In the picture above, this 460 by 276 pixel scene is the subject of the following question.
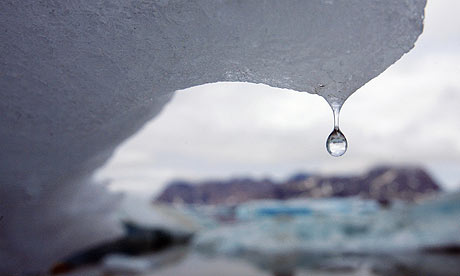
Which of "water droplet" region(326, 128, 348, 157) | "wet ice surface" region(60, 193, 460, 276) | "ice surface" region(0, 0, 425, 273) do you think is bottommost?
"water droplet" region(326, 128, 348, 157)

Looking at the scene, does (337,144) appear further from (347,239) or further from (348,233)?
(348,233)

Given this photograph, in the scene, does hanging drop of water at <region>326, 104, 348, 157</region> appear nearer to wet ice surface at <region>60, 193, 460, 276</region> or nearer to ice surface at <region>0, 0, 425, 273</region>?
ice surface at <region>0, 0, 425, 273</region>

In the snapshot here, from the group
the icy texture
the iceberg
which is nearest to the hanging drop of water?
the iceberg

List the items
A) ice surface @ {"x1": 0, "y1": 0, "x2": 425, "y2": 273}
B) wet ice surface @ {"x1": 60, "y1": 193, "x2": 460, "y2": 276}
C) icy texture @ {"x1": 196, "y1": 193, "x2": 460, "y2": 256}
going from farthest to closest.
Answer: icy texture @ {"x1": 196, "y1": 193, "x2": 460, "y2": 256} < wet ice surface @ {"x1": 60, "y1": 193, "x2": 460, "y2": 276} < ice surface @ {"x1": 0, "y1": 0, "x2": 425, "y2": 273}

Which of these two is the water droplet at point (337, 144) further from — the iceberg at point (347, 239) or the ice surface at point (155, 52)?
the iceberg at point (347, 239)

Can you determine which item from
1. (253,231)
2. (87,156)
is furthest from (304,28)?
(253,231)
